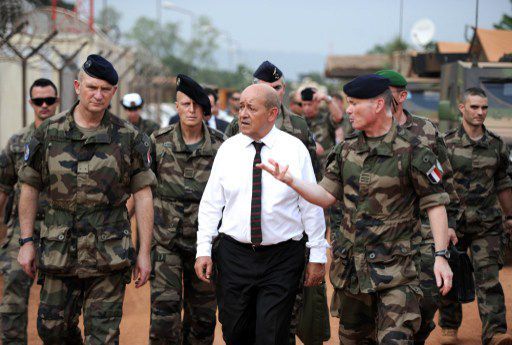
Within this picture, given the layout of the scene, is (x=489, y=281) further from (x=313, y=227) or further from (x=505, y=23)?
(x=505, y=23)

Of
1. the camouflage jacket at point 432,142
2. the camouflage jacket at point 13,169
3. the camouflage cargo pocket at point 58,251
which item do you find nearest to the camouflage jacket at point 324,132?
the camouflage jacket at point 432,142

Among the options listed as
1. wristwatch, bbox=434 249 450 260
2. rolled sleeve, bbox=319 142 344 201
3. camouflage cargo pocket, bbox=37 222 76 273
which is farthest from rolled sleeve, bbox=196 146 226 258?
wristwatch, bbox=434 249 450 260

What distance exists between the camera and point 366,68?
1007 inches

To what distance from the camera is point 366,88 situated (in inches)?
223

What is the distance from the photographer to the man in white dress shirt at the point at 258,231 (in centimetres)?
577

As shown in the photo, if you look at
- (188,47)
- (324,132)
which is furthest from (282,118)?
(188,47)

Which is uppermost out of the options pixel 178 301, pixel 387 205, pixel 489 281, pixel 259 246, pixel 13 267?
pixel 387 205

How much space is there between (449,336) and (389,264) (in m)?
3.21

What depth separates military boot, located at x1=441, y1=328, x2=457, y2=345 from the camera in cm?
849

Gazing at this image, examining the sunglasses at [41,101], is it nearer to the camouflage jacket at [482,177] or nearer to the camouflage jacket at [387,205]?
the camouflage jacket at [387,205]

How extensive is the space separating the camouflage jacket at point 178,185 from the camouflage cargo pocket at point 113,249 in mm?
1116

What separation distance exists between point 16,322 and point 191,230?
1560mm

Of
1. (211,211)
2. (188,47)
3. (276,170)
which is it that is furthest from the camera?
(188,47)

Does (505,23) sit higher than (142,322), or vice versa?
(505,23)
